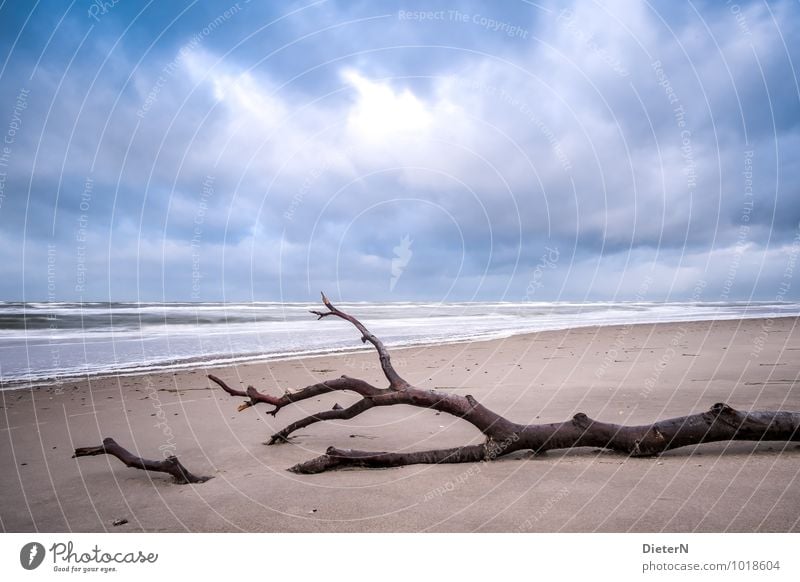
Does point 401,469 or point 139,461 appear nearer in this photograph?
point 139,461

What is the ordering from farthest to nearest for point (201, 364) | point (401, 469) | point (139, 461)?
point (201, 364) → point (401, 469) → point (139, 461)

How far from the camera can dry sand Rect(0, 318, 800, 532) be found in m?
3.25

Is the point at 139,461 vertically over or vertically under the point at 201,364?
under

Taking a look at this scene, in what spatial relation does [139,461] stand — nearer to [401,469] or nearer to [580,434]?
[401,469]

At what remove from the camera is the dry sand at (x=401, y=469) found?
3246 mm

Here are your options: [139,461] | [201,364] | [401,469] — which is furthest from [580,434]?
[201,364]

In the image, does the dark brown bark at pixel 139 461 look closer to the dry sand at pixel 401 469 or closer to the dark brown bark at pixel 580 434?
the dry sand at pixel 401 469

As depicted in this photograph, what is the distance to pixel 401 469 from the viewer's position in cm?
412

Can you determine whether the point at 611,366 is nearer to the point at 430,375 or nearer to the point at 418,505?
the point at 430,375

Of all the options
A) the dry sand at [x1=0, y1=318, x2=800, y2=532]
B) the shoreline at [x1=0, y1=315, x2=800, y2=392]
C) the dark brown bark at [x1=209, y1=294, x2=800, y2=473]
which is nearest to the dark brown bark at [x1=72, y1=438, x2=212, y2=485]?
the dry sand at [x1=0, y1=318, x2=800, y2=532]

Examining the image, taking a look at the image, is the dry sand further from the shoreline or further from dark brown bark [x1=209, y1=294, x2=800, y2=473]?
the shoreline
